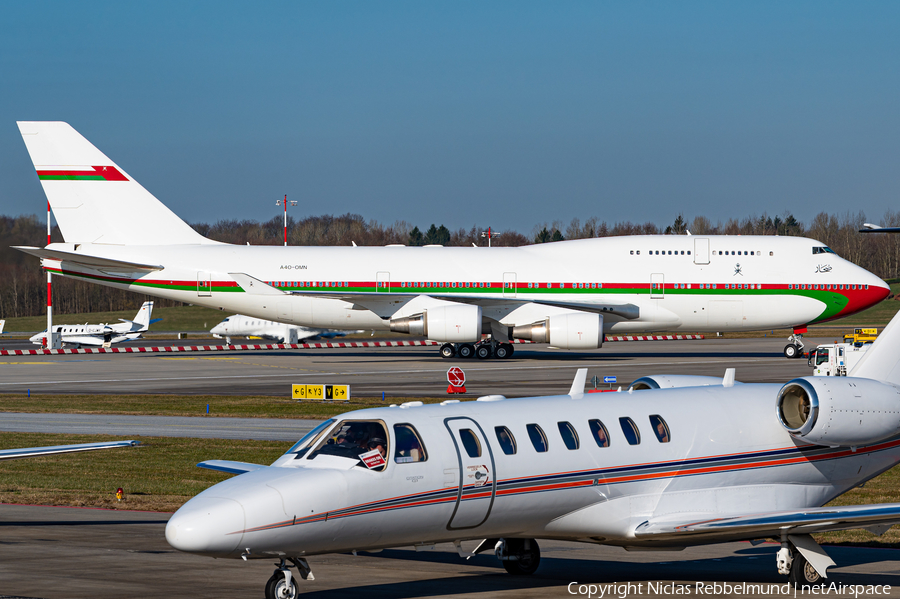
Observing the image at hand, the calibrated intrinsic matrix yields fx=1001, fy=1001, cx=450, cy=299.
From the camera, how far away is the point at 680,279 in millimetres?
51469

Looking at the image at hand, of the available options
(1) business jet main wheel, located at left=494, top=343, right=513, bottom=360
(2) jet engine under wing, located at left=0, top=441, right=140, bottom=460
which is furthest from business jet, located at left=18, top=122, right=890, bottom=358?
(2) jet engine under wing, located at left=0, top=441, right=140, bottom=460

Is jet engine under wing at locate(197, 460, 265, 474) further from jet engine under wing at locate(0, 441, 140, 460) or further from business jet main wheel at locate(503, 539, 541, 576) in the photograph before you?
business jet main wheel at locate(503, 539, 541, 576)

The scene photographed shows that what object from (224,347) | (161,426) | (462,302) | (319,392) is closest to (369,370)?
(462,302)

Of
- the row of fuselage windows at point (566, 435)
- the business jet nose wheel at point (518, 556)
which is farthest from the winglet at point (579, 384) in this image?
the business jet nose wheel at point (518, 556)

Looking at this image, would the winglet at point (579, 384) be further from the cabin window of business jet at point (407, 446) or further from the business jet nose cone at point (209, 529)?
the business jet nose cone at point (209, 529)

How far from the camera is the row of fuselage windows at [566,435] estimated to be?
40.2 feet

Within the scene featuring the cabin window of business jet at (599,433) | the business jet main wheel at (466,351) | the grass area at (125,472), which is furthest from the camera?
the business jet main wheel at (466,351)

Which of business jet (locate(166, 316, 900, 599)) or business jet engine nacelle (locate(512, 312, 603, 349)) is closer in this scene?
business jet (locate(166, 316, 900, 599))

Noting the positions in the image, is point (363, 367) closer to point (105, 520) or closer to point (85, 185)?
point (85, 185)

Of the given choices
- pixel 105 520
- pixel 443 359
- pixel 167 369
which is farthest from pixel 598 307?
pixel 105 520

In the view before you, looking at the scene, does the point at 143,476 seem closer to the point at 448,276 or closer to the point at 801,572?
the point at 801,572

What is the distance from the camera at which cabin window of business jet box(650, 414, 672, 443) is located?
13.3 metres

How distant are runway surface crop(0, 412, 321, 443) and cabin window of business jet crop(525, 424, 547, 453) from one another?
51.7 ft

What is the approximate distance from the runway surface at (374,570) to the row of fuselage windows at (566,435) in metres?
1.84
